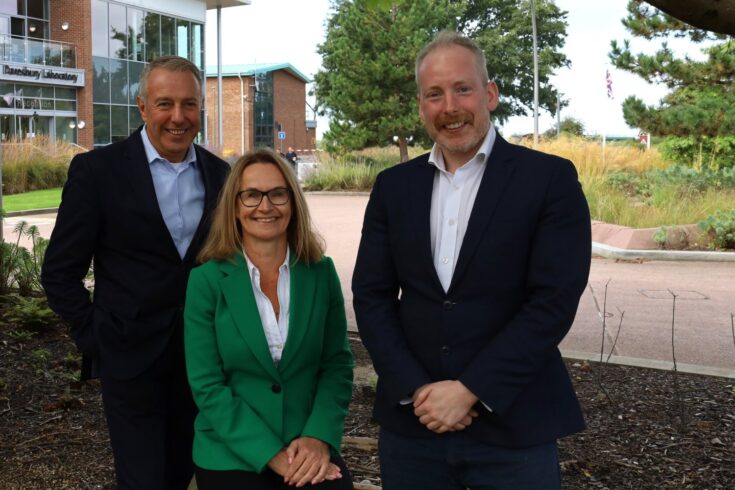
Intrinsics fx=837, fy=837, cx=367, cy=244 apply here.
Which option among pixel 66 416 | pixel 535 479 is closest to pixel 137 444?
pixel 535 479

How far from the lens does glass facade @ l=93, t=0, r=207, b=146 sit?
3853 centimetres

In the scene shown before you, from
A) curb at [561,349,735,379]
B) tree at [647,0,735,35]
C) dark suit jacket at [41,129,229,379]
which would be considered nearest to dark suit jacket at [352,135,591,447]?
dark suit jacket at [41,129,229,379]

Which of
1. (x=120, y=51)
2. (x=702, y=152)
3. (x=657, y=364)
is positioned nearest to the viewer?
(x=657, y=364)

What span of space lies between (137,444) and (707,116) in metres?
16.5

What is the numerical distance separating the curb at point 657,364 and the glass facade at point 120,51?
3528 centimetres

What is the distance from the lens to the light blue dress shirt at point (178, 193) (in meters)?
3.17

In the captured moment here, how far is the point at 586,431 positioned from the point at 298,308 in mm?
2716

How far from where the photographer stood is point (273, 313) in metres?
2.83

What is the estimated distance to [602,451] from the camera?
4.54 m

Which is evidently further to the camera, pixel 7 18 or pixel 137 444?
pixel 7 18

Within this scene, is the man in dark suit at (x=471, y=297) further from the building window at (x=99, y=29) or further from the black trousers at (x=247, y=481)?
the building window at (x=99, y=29)

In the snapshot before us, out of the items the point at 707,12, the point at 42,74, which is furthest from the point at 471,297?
the point at 42,74

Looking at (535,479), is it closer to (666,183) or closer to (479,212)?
(479,212)

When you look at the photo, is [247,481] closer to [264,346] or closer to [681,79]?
[264,346]
